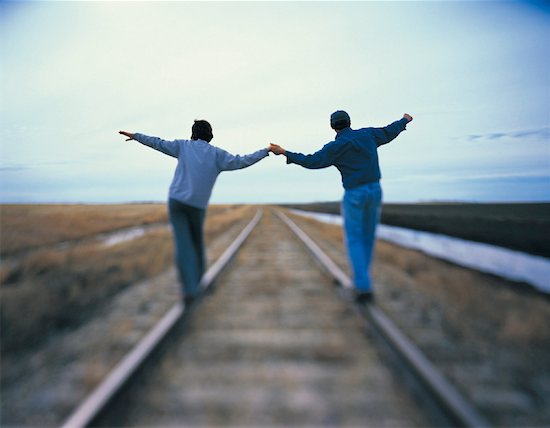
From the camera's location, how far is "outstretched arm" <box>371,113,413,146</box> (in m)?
4.39

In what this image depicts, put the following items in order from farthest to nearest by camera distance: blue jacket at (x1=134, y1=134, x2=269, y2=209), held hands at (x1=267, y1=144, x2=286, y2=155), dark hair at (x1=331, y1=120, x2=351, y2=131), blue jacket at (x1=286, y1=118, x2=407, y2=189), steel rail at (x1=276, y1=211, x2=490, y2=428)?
held hands at (x1=267, y1=144, x2=286, y2=155)
dark hair at (x1=331, y1=120, x2=351, y2=131)
blue jacket at (x1=286, y1=118, x2=407, y2=189)
blue jacket at (x1=134, y1=134, x2=269, y2=209)
steel rail at (x1=276, y1=211, x2=490, y2=428)

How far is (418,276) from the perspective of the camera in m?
6.30

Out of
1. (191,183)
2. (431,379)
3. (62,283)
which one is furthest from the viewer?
(62,283)

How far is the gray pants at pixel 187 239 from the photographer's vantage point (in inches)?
164

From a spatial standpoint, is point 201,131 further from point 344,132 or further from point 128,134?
point 344,132

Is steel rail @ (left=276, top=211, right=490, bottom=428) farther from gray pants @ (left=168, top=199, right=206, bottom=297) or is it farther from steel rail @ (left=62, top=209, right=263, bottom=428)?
gray pants @ (left=168, top=199, right=206, bottom=297)

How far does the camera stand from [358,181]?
425 cm

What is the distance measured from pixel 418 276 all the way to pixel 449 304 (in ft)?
5.97

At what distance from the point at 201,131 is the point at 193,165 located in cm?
42

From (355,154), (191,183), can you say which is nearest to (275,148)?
(355,154)

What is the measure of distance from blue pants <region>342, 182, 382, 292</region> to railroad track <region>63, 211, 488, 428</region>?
421 mm

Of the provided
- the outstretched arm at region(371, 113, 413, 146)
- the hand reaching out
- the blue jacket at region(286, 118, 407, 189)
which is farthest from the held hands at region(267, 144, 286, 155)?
the outstretched arm at region(371, 113, 413, 146)

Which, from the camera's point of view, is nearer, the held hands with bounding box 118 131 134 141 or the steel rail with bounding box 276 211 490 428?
the steel rail with bounding box 276 211 490 428

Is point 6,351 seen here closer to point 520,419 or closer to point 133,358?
point 133,358
